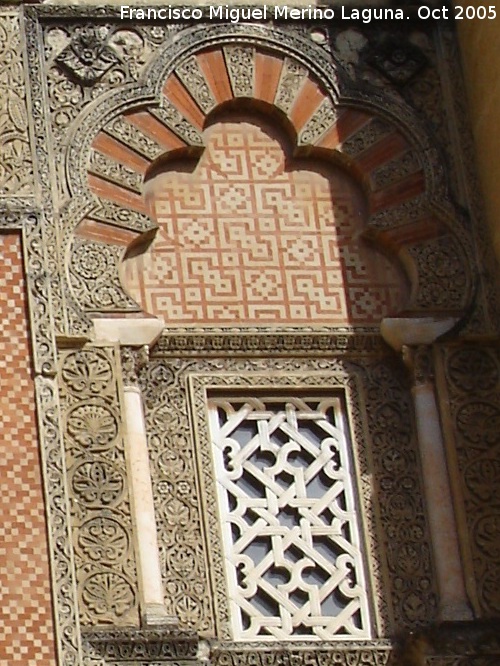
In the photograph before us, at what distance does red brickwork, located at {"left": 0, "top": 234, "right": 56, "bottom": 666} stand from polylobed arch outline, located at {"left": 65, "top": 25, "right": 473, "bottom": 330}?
1.45ft

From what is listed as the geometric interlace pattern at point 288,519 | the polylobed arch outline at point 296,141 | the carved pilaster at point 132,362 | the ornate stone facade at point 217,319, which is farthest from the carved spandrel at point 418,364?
the carved pilaster at point 132,362

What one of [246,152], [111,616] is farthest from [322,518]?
[246,152]

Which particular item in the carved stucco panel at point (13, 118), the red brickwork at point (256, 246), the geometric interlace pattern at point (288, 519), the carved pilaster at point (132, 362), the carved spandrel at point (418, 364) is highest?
the carved stucco panel at point (13, 118)

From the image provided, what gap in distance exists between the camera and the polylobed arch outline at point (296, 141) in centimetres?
1090

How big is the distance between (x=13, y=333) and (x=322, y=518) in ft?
4.62

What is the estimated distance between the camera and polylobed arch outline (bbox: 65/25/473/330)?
35.8 feet

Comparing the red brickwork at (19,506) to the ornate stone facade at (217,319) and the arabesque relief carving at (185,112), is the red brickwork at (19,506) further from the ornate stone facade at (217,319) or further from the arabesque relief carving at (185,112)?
the arabesque relief carving at (185,112)

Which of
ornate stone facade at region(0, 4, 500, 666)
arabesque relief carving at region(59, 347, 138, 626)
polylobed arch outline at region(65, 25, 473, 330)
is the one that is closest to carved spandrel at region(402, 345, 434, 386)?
ornate stone facade at region(0, 4, 500, 666)

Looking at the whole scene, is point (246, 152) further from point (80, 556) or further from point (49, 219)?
point (80, 556)

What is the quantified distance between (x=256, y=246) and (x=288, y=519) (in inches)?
48.8

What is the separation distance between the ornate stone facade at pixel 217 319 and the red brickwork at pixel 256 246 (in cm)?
1

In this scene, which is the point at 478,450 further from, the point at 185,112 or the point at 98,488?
the point at 185,112

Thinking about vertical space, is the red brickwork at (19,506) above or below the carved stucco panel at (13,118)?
below

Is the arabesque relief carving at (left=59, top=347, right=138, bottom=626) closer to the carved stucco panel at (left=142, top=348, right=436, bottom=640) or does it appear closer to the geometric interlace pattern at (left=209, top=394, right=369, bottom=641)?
the carved stucco panel at (left=142, top=348, right=436, bottom=640)
